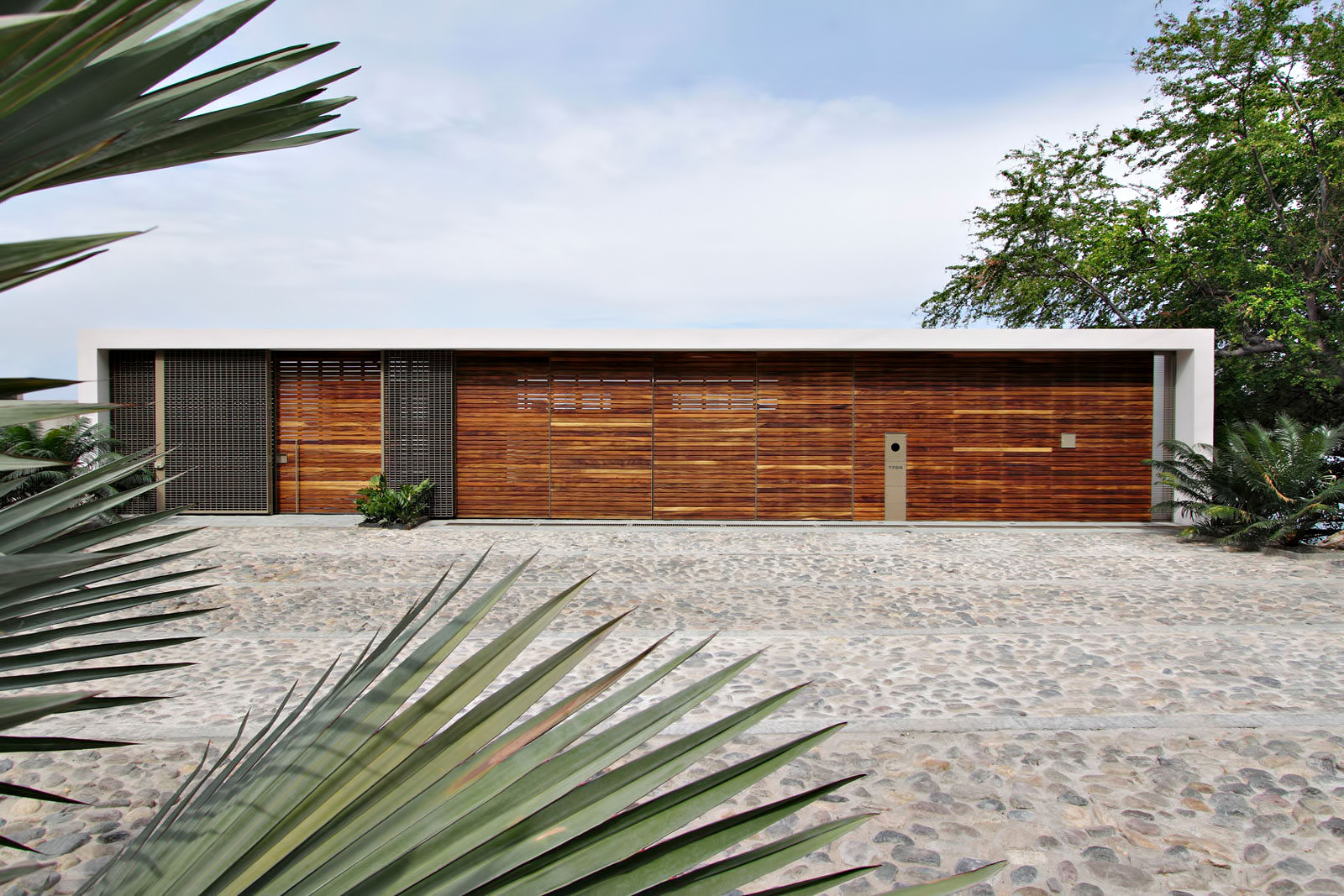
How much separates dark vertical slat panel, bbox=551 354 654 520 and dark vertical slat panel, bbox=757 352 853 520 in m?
2.00

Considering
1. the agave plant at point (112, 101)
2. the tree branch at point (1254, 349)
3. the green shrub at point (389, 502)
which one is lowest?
the green shrub at point (389, 502)

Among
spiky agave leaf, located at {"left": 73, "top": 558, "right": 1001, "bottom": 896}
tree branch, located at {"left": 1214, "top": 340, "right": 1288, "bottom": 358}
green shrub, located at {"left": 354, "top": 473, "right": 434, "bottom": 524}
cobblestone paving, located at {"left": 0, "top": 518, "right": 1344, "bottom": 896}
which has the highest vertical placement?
tree branch, located at {"left": 1214, "top": 340, "right": 1288, "bottom": 358}

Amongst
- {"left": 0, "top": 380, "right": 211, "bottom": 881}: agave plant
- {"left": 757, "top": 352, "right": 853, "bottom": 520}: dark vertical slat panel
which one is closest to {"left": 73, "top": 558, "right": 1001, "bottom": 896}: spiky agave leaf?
{"left": 0, "top": 380, "right": 211, "bottom": 881}: agave plant

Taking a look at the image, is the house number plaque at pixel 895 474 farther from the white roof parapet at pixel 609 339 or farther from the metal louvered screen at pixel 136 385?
the metal louvered screen at pixel 136 385

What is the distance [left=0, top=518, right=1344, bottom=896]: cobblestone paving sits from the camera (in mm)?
2691

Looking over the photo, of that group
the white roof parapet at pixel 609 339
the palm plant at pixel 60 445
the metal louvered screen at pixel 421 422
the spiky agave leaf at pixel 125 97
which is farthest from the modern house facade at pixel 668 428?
the spiky agave leaf at pixel 125 97

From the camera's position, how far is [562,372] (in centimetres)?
1255

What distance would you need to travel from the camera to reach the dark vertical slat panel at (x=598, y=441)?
12539mm

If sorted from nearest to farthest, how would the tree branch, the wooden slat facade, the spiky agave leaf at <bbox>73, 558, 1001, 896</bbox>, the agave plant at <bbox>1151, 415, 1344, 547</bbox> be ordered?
the spiky agave leaf at <bbox>73, 558, 1001, 896</bbox> → the agave plant at <bbox>1151, 415, 1344, 547</bbox> → the wooden slat facade → the tree branch

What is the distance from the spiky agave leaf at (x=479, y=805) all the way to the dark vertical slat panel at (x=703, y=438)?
11.5 meters

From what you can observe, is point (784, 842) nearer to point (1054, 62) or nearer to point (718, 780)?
point (718, 780)

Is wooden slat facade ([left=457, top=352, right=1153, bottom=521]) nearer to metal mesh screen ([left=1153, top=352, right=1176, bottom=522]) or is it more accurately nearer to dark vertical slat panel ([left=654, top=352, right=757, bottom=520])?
dark vertical slat panel ([left=654, top=352, right=757, bottom=520])

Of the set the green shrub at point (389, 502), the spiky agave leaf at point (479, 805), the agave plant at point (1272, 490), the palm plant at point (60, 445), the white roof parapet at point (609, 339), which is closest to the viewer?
the spiky agave leaf at point (479, 805)

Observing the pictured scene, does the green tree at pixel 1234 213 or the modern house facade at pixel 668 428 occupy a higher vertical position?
the green tree at pixel 1234 213
